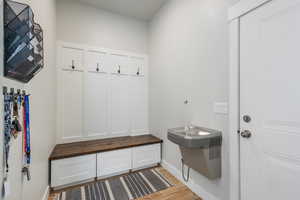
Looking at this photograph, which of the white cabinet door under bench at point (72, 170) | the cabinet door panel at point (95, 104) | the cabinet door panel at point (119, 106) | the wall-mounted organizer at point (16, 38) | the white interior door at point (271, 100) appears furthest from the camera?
the cabinet door panel at point (119, 106)

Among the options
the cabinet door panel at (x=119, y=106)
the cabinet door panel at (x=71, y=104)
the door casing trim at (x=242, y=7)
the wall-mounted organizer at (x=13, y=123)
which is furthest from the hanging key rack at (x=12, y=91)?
the door casing trim at (x=242, y=7)

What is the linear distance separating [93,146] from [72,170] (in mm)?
418

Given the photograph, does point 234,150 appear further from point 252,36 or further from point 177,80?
point 177,80

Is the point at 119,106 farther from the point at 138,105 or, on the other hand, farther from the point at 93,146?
the point at 93,146

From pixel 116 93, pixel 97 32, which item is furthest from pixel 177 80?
pixel 97 32

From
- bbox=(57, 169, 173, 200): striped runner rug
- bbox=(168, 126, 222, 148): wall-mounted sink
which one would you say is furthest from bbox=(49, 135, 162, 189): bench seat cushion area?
bbox=(168, 126, 222, 148): wall-mounted sink

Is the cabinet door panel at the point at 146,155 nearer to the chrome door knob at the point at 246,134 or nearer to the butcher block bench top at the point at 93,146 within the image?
the butcher block bench top at the point at 93,146

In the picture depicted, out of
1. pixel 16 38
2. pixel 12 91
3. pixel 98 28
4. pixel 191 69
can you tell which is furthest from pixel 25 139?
pixel 98 28

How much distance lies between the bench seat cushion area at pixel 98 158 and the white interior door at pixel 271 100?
4.99 ft

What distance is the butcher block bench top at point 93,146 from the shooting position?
194 centimetres

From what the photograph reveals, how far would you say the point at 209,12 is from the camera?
1.58 meters

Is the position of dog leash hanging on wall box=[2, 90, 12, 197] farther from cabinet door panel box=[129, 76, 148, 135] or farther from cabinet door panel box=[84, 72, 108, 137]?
cabinet door panel box=[129, 76, 148, 135]

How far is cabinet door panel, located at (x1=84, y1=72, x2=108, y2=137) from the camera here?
250cm

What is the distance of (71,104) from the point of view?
2.38 metres
